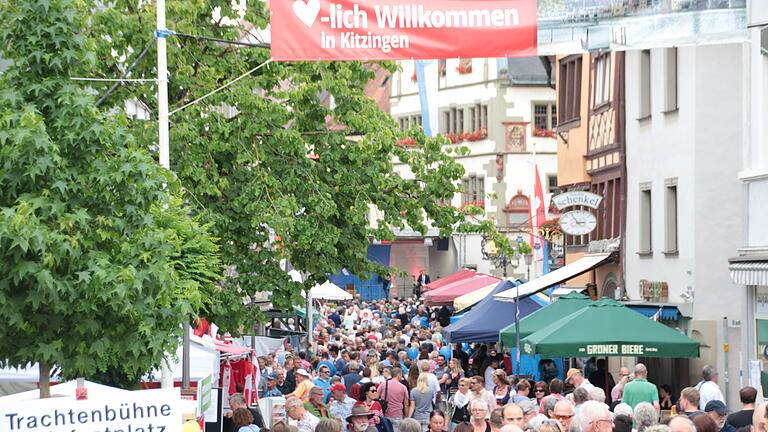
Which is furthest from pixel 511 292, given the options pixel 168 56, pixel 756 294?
pixel 168 56

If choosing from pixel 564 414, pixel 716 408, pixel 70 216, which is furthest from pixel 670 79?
pixel 70 216

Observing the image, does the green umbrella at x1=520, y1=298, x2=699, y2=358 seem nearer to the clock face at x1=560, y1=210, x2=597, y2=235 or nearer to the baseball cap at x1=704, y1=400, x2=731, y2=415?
the baseball cap at x1=704, y1=400, x2=731, y2=415

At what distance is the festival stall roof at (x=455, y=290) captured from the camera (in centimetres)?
4388

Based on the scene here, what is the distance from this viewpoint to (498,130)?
231 ft

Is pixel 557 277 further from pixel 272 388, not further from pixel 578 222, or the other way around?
pixel 272 388

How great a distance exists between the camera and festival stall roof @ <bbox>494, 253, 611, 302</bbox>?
94.3 ft

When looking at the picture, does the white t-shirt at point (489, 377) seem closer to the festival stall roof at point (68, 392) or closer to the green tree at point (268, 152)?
the green tree at point (268, 152)

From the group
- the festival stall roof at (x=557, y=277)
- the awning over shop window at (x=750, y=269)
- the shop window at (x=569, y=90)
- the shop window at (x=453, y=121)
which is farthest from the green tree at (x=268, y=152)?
the shop window at (x=453, y=121)

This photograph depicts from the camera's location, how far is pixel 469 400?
20.0m

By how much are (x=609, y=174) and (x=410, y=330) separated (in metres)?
10.6

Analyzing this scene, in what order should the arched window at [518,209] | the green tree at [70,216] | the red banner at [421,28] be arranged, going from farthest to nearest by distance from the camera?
the arched window at [518,209] → the red banner at [421,28] → the green tree at [70,216]

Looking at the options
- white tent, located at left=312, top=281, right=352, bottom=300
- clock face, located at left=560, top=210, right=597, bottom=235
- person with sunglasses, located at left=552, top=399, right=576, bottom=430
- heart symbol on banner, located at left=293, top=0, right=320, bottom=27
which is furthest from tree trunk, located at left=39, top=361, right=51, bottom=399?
white tent, located at left=312, top=281, right=352, bottom=300

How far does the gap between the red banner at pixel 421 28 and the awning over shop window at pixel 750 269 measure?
7379 millimetres

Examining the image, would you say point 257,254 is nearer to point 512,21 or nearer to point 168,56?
point 168,56
